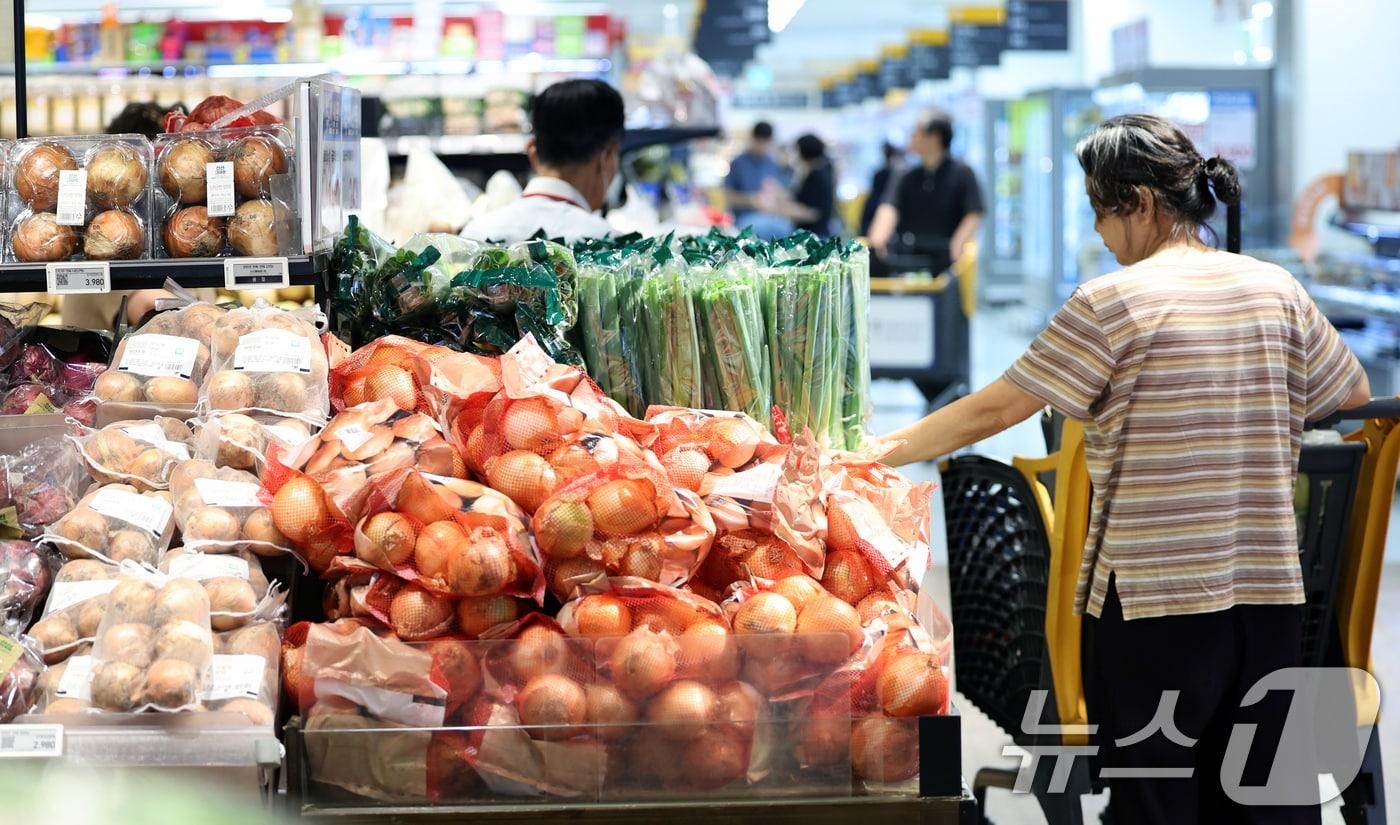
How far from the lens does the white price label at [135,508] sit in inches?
75.9

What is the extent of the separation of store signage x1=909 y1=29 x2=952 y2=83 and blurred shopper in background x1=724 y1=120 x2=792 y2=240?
3828mm

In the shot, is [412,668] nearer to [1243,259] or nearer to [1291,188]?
[1243,259]

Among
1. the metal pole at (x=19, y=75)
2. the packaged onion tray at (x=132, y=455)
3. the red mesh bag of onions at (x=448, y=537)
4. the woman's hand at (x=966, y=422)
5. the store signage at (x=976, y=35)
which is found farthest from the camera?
the store signage at (x=976, y=35)

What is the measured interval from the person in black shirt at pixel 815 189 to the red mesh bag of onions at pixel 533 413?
32.3 ft

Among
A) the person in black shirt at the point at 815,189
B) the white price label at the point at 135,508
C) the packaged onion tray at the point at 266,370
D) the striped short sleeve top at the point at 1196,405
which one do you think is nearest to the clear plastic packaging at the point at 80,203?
the packaged onion tray at the point at 266,370

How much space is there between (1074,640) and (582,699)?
4.66 feet

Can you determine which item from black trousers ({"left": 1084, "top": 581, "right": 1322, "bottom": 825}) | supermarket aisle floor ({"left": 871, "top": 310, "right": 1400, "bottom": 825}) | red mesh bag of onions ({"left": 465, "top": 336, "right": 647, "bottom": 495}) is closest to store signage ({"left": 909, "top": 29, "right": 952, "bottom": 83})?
supermarket aisle floor ({"left": 871, "top": 310, "right": 1400, "bottom": 825})

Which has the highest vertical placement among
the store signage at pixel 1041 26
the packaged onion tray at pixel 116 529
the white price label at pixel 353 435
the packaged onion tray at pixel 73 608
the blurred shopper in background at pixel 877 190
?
the store signage at pixel 1041 26

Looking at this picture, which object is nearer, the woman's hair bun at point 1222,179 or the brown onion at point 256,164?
the brown onion at point 256,164

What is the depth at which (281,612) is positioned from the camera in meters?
1.86

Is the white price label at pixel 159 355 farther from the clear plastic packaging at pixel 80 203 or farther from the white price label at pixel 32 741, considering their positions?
the white price label at pixel 32 741

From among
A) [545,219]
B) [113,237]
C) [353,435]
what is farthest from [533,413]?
[545,219]

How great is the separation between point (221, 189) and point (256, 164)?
70 mm

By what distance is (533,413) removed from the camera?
1969 mm
